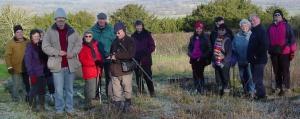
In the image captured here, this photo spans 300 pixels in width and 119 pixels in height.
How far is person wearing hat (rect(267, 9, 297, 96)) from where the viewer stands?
10859mm

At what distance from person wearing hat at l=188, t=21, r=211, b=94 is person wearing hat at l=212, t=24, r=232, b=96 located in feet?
1.24

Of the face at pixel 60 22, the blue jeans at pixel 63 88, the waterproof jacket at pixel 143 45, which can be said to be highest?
the face at pixel 60 22

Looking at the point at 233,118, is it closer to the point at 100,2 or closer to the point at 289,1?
the point at 289,1

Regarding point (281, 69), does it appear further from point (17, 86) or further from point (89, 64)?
point (17, 86)

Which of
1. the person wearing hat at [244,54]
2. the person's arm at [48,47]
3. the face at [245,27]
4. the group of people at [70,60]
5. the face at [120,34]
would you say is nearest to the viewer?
the person's arm at [48,47]

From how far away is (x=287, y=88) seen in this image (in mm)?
11242

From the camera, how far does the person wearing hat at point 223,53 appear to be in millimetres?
10578

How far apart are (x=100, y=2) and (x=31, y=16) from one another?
6150 mm

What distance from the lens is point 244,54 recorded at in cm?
1070

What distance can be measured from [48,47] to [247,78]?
4268 mm

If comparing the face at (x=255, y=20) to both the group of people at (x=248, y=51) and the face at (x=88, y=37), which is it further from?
the face at (x=88, y=37)

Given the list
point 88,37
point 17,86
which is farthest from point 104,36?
point 17,86

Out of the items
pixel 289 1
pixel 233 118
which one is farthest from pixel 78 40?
pixel 289 1

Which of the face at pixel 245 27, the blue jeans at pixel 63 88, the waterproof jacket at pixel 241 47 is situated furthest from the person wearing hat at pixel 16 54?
the face at pixel 245 27
